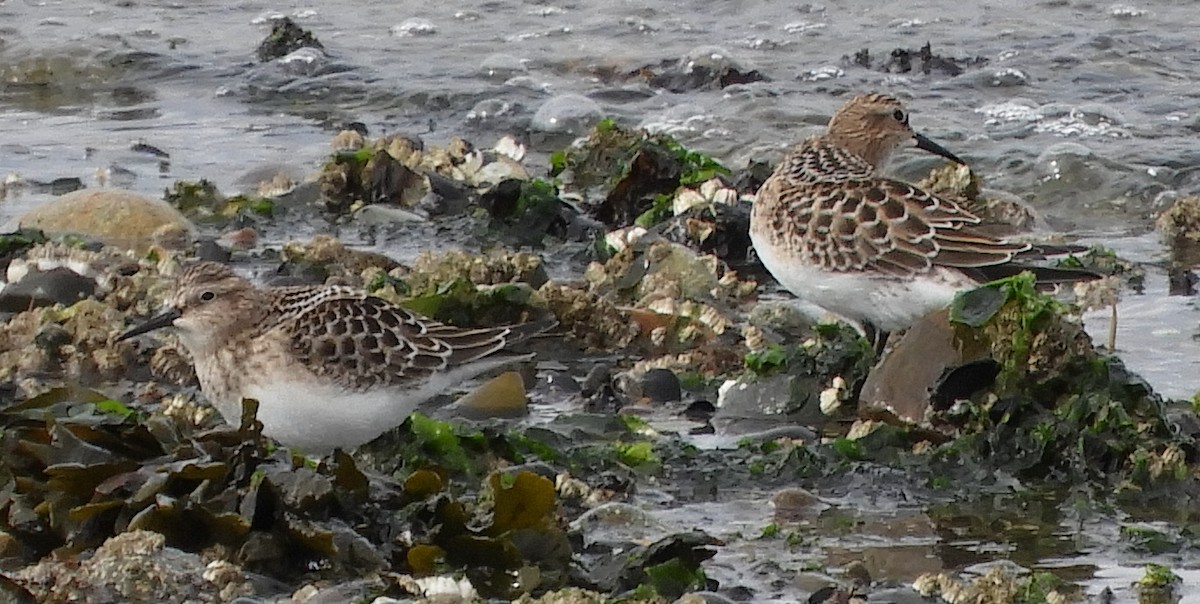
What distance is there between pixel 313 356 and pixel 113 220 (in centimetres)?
307

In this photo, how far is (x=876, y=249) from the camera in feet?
19.5

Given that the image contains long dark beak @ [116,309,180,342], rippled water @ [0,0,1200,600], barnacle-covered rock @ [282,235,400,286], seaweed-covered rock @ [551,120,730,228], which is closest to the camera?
long dark beak @ [116,309,180,342]

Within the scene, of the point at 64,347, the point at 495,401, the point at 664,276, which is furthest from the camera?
the point at 664,276

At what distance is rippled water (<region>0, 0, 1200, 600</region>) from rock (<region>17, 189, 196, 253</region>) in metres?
0.73

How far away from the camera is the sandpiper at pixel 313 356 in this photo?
4.95m

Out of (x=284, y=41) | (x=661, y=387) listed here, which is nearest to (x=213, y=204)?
(x=661, y=387)

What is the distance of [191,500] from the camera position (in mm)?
4234

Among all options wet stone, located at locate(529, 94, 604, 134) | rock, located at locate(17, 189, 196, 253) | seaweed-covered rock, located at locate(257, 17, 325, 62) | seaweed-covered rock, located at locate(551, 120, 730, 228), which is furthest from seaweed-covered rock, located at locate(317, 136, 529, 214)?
seaweed-covered rock, located at locate(257, 17, 325, 62)

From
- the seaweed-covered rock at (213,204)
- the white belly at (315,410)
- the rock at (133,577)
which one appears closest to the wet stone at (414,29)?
the seaweed-covered rock at (213,204)

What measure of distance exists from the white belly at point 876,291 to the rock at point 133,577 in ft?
8.20

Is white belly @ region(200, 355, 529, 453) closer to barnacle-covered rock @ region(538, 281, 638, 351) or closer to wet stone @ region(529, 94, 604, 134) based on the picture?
barnacle-covered rock @ region(538, 281, 638, 351)

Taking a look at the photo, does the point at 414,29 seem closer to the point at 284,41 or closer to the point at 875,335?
the point at 284,41

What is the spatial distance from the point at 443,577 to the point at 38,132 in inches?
274

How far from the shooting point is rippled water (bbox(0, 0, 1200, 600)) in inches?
371
